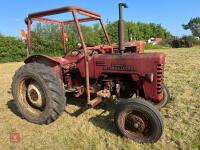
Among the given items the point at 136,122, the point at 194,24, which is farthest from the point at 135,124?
the point at 194,24

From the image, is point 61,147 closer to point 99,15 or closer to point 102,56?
point 102,56

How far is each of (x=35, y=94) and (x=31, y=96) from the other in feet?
0.47

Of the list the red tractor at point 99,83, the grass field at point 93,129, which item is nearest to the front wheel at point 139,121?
the red tractor at point 99,83

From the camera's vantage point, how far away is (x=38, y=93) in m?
4.62

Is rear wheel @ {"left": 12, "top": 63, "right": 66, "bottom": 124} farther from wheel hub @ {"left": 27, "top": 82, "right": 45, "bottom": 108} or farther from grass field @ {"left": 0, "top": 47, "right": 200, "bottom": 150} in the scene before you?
grass field @ {"left": 0, "top": 47, "right": 200, "bottom": 150}

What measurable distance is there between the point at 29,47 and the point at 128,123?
2.71 meters

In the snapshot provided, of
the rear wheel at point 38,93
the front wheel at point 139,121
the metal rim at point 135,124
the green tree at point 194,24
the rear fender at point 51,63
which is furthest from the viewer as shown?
the green tree at point 194,24

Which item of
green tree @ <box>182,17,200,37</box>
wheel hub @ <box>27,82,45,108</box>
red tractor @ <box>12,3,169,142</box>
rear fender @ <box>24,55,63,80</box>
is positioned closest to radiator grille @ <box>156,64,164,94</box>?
red tractor @ <box>12,3,169,142</box>

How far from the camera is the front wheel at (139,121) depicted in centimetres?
359

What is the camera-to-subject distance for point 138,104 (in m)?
3.65

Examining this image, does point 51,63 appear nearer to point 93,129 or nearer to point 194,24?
point 93,129

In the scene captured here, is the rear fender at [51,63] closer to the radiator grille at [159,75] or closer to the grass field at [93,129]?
the grass field at [93,129]

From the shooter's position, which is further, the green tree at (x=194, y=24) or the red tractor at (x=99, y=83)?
the green tree at (x=194, y=24)

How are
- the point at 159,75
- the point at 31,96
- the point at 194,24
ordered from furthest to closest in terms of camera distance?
the point at 194,24, the point at 31,96, the point at 159,75
